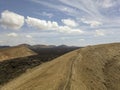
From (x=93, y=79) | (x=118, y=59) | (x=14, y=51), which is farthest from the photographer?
(x=14, y=51)

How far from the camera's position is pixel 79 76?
26.5 m

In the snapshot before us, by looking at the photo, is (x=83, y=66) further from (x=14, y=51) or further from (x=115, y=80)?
(x=14, y=51)

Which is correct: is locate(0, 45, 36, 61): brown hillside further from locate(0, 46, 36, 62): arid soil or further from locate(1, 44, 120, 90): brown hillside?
locate(1, 44, 120, 90): brown hillside

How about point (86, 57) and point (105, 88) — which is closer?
point (105, 88)

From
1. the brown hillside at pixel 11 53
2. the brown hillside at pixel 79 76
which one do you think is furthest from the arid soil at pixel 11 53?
the brown hillside at pixel 79 76

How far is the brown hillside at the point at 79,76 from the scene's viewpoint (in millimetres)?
24031

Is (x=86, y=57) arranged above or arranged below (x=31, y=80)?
above

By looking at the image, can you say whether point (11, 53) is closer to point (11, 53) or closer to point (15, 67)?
point (11, 53)

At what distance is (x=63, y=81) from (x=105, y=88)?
5339 millimetres

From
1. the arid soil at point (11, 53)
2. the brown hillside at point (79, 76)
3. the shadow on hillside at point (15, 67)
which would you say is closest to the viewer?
the brown hillside at point (79, 76)

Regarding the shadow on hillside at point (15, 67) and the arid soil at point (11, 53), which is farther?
the arid soil at point (11, 53)

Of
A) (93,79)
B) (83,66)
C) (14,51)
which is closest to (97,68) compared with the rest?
(83,66)

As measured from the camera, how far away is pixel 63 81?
951 inches

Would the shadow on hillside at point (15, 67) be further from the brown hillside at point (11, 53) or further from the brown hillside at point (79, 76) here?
the brown hillside at point (11, 53)
